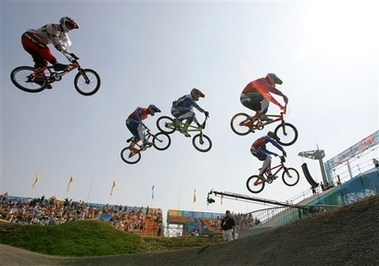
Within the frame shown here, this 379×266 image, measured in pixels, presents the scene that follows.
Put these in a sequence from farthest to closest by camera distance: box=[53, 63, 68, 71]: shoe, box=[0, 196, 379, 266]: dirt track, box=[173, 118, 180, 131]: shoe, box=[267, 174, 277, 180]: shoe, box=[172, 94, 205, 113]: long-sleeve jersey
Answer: box=[267, 174, 277, 180]: shoe → box=[173, 118, 180, 131]: shoe → box=[172, 94, 205, 113]: long-sleeve jersey → box=[53, 63, 68, 71]: shoe → box=[0, 196, 379, 266]: dirt track

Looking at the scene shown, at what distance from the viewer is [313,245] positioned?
8180 millimetres

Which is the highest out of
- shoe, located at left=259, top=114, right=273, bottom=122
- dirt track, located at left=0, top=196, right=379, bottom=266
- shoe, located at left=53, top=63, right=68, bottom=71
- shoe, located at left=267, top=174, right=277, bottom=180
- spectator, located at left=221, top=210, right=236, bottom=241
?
shoe, located at left=259, top=114, right=273, bottom=122

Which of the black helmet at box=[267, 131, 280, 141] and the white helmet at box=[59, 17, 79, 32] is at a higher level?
the white helmet at box=[59, 17, 79, 32]

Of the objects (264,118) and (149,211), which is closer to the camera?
(264,118)

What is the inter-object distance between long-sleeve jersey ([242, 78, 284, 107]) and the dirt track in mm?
5322

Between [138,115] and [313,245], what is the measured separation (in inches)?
384

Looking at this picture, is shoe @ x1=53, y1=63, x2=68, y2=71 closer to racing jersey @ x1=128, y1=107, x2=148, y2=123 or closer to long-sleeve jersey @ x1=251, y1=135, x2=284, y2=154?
racing jersey @ x1=128, y1=107, x2=148, y2=123

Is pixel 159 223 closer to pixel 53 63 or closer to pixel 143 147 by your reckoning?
pixel 143 147

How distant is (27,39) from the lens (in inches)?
372

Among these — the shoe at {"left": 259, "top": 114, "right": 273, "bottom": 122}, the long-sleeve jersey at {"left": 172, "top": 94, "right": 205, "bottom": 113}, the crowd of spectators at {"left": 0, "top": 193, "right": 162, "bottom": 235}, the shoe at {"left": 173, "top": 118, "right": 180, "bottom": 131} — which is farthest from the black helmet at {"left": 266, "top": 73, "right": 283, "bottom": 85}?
the crowd of spectators at {"left": 0, "top": 193, "right": 162, "bottom": 235}

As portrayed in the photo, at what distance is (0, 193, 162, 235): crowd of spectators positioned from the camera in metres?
27.8

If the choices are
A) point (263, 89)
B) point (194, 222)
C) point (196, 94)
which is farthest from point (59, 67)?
point (194, 222)

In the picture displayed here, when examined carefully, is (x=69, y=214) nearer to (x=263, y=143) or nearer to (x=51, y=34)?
(x=263, y=143)

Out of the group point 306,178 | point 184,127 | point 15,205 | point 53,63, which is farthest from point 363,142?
point 15,205
